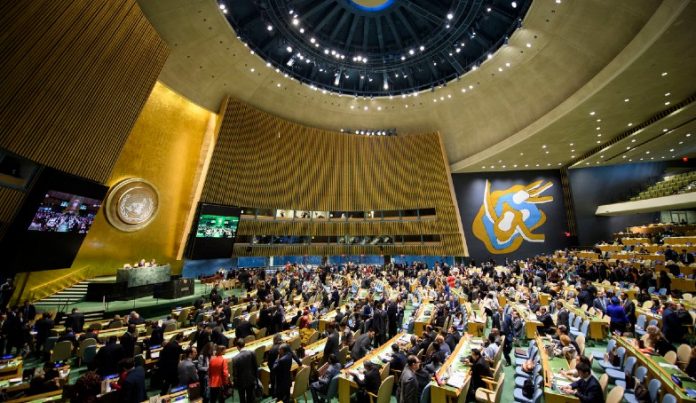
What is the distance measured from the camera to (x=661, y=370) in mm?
4574

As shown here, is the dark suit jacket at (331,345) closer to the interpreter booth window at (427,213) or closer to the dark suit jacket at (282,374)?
the dark suit jacket at (282,374)

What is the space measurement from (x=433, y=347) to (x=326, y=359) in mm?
2038

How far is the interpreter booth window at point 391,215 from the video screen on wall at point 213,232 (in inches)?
470

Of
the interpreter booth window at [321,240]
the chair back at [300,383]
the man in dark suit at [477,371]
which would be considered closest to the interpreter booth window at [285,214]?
the interpreter booth window at [321,240]

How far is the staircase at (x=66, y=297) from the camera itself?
11805 millimetres

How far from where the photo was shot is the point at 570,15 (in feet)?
43.1

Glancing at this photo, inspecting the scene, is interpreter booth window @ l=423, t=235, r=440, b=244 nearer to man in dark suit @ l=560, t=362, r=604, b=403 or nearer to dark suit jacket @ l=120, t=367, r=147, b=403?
man in dark suit @ l=560, t=362, r=604, b=403

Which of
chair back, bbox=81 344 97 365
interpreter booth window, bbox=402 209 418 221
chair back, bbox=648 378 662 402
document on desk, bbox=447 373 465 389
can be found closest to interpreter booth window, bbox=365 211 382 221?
interpreter booth window, bbox=402 209 418 221

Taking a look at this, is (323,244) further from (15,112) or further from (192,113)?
(15,112)

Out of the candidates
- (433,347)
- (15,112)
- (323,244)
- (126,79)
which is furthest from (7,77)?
(323,244)

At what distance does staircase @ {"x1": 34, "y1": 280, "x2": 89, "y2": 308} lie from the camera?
11.8 m

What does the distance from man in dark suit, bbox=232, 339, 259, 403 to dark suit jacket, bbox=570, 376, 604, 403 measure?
464cm

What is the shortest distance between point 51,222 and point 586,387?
13985 millimetres

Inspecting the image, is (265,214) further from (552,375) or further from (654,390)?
(654,390)
